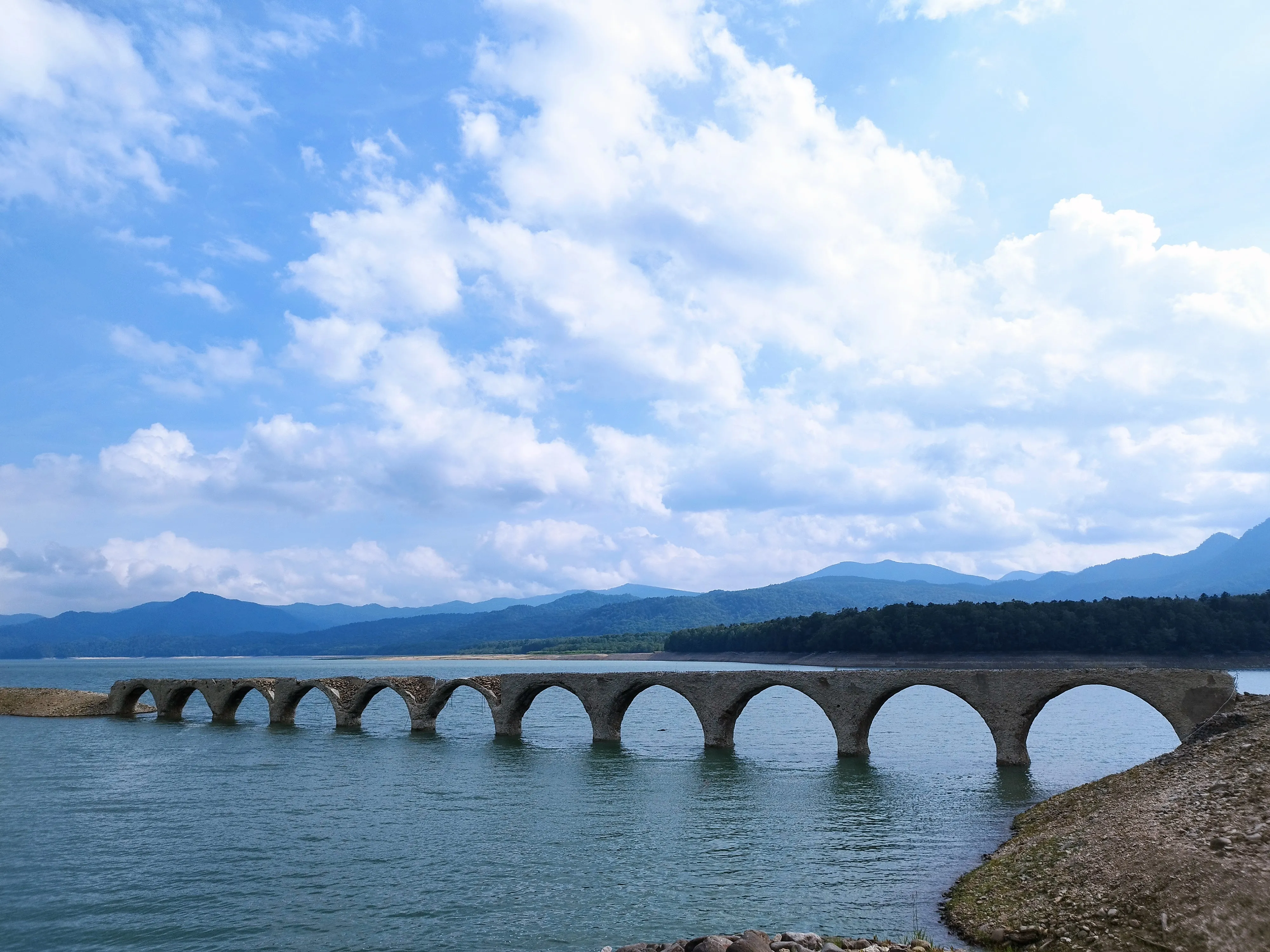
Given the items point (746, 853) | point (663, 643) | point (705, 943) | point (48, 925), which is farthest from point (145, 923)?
point (663, 643)

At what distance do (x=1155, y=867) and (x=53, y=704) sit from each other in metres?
73.0

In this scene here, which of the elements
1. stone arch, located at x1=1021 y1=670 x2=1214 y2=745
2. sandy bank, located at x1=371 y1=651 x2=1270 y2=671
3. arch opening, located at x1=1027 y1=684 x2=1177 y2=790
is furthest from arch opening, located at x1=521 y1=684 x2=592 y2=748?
sandy bank, located at x1=371 y1=651 x2=1270 y2=671

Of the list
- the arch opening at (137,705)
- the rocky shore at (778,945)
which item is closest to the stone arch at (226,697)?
the arch opening at (137,705)

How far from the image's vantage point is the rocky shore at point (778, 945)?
12.6 metres

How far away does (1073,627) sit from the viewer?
284ft

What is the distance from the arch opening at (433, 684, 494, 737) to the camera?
51.4m

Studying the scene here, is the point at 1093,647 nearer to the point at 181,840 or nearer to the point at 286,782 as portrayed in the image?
the point at 286,782

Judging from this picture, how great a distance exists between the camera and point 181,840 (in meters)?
24.3

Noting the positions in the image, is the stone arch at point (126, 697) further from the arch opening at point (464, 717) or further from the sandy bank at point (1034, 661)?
the sandy bank at point (1034, 661)

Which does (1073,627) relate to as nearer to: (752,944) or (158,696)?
(158,696)

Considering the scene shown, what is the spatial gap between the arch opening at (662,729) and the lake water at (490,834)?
0.40 meters

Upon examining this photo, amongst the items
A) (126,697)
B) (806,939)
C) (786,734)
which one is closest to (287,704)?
(126,697)

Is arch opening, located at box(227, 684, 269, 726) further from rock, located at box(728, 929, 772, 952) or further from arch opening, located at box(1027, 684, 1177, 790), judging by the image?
rock, located at box(728, 929, 772, 952)

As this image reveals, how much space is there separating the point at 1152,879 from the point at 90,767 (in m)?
41.2
